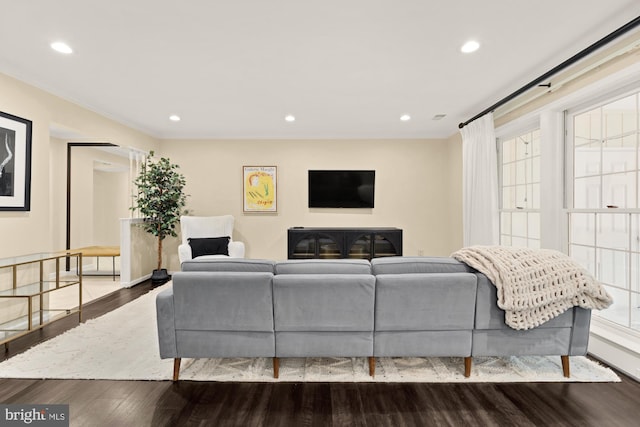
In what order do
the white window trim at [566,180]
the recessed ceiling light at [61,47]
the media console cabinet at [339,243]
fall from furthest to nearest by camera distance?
the media console cabinet at [339,243] < the recessed ceiling light at [61,47] < the white window trim at [566,180]

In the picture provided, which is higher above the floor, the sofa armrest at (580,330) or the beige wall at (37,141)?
the beige wall at (37,141)

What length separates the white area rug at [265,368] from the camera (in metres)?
2.01

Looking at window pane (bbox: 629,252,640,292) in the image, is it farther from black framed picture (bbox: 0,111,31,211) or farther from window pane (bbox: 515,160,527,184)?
black framed picture (bbox: 0,111,31,211)

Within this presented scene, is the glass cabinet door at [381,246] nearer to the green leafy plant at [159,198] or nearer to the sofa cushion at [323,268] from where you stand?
the sofa cushion at [323,268]

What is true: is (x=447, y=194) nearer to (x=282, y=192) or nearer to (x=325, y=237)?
(x=325, y=237)

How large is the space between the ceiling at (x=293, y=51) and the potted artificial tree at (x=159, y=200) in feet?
3.03

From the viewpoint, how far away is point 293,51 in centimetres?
245

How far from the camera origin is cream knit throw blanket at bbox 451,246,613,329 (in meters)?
1.85

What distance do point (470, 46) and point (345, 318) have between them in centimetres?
230

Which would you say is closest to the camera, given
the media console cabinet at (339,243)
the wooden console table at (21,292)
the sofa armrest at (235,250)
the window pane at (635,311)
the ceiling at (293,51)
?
the ceiling at (293,51)

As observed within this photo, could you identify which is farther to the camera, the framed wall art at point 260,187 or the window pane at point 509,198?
the framed wall art at point 260,187

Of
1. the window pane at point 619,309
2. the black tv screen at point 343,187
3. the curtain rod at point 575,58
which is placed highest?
the curtain rod at point 575,58

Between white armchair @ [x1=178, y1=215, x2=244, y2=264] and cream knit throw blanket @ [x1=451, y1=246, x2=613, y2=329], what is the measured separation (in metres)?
3.47

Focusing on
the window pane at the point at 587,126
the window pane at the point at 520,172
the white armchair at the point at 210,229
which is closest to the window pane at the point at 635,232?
the window pane at the point at 587,126
